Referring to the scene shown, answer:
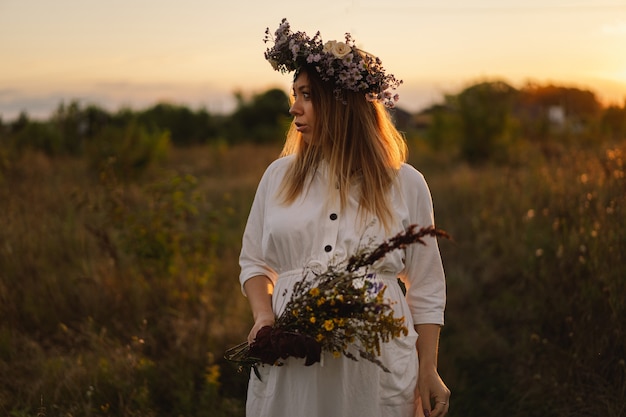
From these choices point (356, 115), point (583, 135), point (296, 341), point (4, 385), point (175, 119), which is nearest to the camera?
point (296, 341)

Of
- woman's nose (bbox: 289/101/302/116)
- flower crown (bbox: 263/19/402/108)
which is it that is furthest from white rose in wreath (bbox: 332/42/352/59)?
woman's nose (bbox: 289/101/302/116)

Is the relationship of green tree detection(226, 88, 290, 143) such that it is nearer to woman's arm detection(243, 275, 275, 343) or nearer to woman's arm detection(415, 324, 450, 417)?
woman's arm detection(243, 275, 275, 343)

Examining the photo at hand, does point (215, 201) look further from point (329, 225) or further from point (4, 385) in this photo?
point (329, 225)

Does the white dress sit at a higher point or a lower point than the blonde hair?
lower

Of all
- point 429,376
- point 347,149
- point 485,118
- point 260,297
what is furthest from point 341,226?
point 485,118

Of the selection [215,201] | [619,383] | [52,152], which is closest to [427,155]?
[215,201]

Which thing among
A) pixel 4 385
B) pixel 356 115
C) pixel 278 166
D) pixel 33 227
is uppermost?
pixel 356 115

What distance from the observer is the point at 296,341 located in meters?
2.24

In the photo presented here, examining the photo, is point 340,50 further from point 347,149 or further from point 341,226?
point 341,226

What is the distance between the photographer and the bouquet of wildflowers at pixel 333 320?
2.21m

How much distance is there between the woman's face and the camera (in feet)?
9.00

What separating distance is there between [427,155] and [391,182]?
15711 mm

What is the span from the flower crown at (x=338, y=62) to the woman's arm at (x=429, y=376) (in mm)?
899

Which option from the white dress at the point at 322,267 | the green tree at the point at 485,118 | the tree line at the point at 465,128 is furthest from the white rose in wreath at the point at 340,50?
the green tree at the point at 485,118
